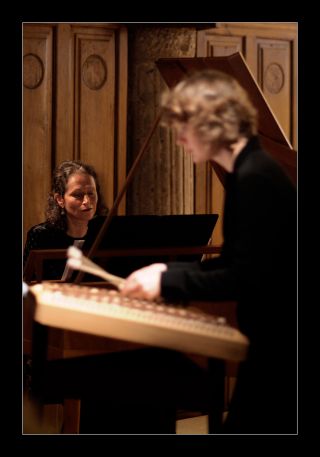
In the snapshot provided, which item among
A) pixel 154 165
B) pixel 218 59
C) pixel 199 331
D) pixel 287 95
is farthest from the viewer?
pixel 287 95

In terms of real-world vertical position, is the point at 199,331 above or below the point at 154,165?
below

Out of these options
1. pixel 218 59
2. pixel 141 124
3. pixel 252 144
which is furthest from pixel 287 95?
pixel 252 144

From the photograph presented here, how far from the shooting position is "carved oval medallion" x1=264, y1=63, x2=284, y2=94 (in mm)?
5910

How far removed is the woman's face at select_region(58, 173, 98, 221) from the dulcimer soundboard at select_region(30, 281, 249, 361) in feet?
6.43

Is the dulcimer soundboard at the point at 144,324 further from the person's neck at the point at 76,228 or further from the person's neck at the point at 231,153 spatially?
the person's neck at the point at 76,228

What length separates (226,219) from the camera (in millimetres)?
2609

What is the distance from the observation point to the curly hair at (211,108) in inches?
99.0

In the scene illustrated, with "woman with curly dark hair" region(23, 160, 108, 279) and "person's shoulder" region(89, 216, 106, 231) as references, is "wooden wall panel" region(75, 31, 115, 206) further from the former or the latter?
"person's shoulder" region(89, 216, 106, 231)

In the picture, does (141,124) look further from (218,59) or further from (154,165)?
(218,59)

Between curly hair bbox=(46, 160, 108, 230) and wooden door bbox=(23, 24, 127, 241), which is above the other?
wooden door bbox=(23, 24, 127, 241)

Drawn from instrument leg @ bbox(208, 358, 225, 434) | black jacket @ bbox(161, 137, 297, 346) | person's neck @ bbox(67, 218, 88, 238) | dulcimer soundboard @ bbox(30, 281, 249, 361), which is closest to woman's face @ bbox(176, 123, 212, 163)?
black jacket @ bbox(161, 137, 297, 346)

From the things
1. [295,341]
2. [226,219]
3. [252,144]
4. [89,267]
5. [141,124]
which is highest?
[141,124]

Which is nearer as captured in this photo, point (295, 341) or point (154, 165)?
point (295, 341)

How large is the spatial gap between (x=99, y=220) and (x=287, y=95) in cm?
288
